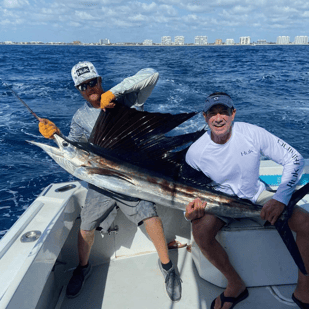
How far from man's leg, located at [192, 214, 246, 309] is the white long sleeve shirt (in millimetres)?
215

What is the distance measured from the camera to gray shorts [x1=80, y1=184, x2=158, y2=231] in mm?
1711

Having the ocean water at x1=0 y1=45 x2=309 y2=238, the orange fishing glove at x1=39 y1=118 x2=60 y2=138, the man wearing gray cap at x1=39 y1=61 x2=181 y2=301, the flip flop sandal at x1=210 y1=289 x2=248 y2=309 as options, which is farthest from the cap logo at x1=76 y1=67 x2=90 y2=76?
the ocean water at x1=0 y1=45 x2=309 y2=238

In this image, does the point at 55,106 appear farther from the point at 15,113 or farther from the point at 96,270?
the point at 96,270

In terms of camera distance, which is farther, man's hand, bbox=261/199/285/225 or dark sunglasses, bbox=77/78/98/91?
dark sunglasses, bbox=77/78/98/91

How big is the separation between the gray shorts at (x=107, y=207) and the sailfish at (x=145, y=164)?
0.07 meters

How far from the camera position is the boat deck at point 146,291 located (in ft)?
5.37

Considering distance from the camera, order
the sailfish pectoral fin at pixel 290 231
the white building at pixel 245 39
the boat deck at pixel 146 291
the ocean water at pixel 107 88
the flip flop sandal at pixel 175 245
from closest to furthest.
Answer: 1. the sailfish pectoral fin at pixel 290 231
2. the boat deck at pixel 146 291
3. the flip flop sandal at pixel 175 245
4. the ocean water at pixel 107 88
5. the white building at pixel 245 39

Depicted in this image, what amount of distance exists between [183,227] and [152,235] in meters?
0.44

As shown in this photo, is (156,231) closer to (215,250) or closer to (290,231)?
(215,250)

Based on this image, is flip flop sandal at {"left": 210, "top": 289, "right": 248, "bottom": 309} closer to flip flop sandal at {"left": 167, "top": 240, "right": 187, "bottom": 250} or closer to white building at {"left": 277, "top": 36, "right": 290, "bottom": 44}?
flip flop sandal at {"left": 167, "top": 240, "right": 187, "bottom": 250}

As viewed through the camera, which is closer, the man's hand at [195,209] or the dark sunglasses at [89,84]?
the man's hand at [195,209]

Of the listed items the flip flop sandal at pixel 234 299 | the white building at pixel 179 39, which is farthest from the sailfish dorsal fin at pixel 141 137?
the white building at pixel 179 39

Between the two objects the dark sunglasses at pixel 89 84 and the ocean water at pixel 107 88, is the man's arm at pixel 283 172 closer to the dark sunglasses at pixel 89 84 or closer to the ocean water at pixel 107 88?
the dark sunglasses at pixel 89 84

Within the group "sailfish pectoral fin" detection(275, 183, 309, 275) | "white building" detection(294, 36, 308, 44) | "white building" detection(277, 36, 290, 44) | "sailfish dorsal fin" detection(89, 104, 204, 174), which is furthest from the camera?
"white building" detection(277, 36, 290, 44)
